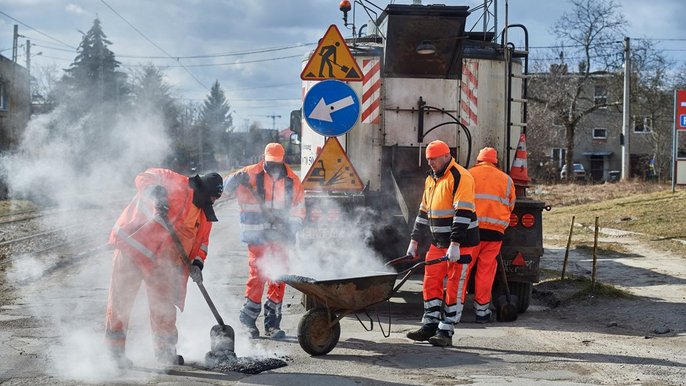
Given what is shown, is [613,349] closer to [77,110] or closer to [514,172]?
[514,172]

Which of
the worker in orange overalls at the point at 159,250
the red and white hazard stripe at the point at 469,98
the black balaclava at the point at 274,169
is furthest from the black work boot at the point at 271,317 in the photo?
the red and white hazard stripe at the point at 469,98

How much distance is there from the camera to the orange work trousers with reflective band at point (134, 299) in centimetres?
580

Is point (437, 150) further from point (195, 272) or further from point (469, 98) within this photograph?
point (195, 272)

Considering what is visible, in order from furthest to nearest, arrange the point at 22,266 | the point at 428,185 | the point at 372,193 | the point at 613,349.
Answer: the point at 22,266 < the point at 372,193 < the point at 428,185 < the point at 613,349

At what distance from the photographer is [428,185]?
24.6 feet

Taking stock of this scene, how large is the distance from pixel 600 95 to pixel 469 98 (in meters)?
37.7

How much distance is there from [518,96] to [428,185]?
235 cm

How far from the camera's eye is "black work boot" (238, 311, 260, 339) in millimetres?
7132

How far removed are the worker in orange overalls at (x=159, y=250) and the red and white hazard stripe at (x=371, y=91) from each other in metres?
3.33

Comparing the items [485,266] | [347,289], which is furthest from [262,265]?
[485,266]

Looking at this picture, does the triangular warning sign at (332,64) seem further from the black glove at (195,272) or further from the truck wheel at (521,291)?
the truck wheel at (521,291)

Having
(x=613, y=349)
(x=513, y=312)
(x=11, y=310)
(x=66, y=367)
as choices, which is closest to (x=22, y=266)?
(x=11, y=310)

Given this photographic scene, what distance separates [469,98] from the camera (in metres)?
9.10

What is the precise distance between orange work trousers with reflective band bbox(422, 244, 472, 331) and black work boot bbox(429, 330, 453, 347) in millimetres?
252
